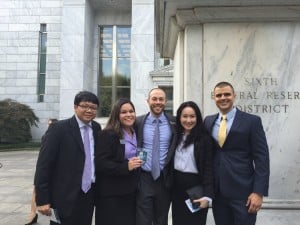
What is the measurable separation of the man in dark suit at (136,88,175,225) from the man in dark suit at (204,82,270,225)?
52cm

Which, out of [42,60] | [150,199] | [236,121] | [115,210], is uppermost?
[42,60]

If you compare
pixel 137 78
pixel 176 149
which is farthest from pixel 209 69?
pixel 137 78

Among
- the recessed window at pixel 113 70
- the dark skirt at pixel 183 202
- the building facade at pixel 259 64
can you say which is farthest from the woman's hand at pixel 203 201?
the recessed window at pixel 113 70

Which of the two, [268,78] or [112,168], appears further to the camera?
[268,78]

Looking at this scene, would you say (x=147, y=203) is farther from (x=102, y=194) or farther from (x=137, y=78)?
(x=137, y=78)

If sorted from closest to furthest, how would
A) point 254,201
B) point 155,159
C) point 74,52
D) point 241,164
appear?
point 254,201
point 241,164
point 155,159
point 74,52

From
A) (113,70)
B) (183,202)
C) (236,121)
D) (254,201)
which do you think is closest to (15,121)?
(113,70)

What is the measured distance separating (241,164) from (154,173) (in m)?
0.84

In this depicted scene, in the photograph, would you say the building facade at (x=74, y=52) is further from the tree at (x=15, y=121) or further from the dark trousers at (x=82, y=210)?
the dark trousers at (x=82, y=210)

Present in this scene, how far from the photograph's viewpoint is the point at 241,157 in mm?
3752

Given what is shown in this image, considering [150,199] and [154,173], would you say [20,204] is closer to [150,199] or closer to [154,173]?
[150,199]

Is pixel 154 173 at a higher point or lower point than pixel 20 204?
higher

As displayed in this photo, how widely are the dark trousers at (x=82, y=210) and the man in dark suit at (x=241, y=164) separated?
1220mm

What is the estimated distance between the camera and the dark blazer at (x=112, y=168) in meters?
3.92
